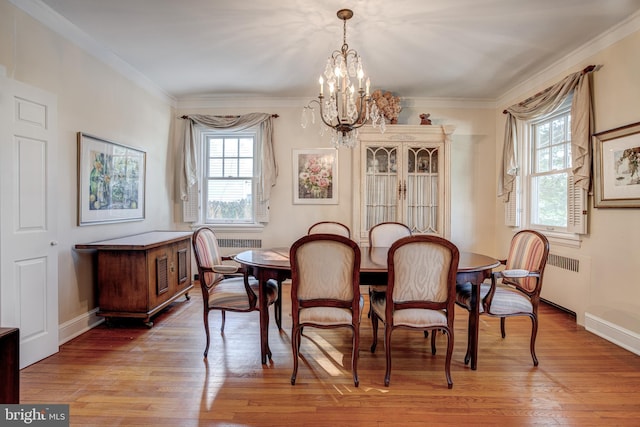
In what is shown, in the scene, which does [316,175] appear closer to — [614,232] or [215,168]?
[215,168]

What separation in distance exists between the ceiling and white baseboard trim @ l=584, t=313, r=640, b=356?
2545mm

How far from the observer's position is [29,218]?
232cm

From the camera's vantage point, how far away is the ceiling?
2.54 meters

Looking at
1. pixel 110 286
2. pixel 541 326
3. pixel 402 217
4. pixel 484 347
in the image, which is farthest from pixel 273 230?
pixel 541 326

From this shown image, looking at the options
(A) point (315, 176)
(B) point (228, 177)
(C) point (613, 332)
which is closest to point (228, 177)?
(B) point (228, 177)

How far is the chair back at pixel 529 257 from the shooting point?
2420 millimetres

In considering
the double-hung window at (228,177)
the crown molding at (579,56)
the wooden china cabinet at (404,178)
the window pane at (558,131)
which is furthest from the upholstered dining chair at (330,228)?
the crown molding at (579,56)

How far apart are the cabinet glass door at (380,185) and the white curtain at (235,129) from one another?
131 cm

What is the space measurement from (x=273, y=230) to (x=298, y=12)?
2.87 meters

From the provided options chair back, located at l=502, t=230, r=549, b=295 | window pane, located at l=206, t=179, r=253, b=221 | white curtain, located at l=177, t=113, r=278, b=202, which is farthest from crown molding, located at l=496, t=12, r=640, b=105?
window pane, located at l=206, t=179, r=253, b=221

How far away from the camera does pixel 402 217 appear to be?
14.5 ft

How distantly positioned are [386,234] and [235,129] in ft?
8.52

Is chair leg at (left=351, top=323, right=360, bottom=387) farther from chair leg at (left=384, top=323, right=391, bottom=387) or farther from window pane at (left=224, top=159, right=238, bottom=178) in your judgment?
window pane at (left=224, top=159, right=238, bottom=178)

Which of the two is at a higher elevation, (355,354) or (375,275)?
(375,275)
